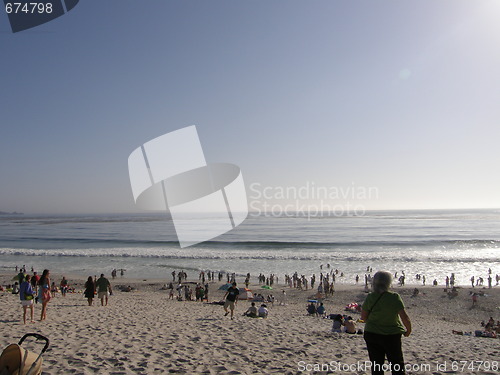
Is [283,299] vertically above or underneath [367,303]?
underneath

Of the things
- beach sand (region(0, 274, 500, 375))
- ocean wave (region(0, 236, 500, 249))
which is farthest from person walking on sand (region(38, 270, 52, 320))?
ocean wave (region(0, 236, 500, 249))

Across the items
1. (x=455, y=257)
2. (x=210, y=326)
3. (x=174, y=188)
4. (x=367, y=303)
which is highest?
(x=174, y=188)

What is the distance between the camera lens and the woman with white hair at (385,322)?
3545 millimetres

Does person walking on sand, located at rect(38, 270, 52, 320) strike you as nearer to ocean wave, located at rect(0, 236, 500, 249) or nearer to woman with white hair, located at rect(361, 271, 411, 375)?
woman with white hair, located at rect(361, 271, 411, 375)

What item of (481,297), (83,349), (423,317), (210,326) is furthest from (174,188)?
(481,297)

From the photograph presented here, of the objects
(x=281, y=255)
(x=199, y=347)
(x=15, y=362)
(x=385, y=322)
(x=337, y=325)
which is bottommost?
(x=281, y=255)

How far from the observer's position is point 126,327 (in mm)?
8016

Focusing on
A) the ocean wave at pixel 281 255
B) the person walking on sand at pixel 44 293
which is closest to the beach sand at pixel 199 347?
the person walking on sand at pixel 44 293

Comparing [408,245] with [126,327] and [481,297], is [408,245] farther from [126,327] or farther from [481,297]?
[126,327]

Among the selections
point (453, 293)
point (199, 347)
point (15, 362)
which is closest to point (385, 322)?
point (15, 362)

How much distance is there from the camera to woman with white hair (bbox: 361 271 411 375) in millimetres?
3545

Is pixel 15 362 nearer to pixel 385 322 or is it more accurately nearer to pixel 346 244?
Answer: pixel 385 322

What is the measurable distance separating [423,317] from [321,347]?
38.3 ft

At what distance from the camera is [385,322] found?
11.7 feet
